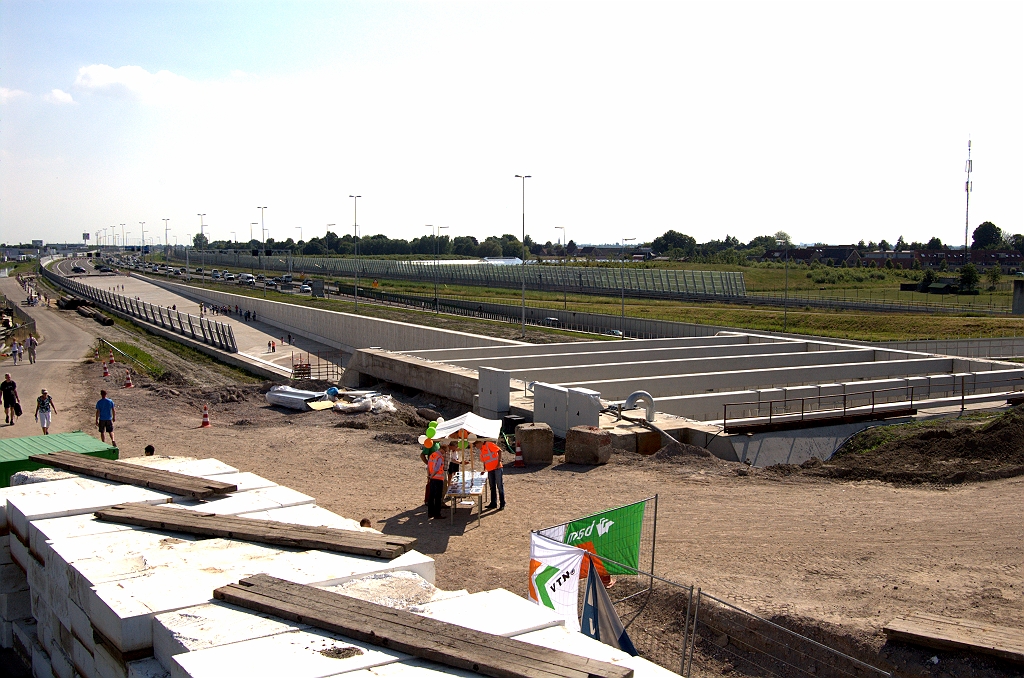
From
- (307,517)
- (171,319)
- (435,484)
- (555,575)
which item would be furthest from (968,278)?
(307,517)

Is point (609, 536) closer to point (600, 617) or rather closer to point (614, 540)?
point (614, 540)

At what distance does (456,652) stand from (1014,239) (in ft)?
574

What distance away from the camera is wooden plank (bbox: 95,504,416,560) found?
770 centimetres

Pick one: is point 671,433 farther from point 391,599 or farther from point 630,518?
point 391,599

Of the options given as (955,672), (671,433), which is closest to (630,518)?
(955,672)

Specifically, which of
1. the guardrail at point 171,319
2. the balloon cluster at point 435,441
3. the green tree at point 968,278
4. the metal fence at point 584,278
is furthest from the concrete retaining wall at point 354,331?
the green tree at point 968,278

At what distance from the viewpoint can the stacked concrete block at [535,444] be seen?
17062 millimetres

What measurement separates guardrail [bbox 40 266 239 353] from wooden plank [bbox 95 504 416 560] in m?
39.0

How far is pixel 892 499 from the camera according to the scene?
13.8m

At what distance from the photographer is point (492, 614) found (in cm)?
629

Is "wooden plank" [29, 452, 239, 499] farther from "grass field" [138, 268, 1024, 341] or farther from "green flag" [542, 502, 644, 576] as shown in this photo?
"grass field" [138, 268, 1024, 341]

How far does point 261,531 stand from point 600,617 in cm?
346

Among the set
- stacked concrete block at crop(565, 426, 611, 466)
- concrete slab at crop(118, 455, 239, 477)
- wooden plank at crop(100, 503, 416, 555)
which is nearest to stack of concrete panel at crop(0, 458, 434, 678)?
wooden plank at crop(100, 503, 416, 555)

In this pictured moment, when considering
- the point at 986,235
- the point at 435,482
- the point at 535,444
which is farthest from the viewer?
the point at 986,235
